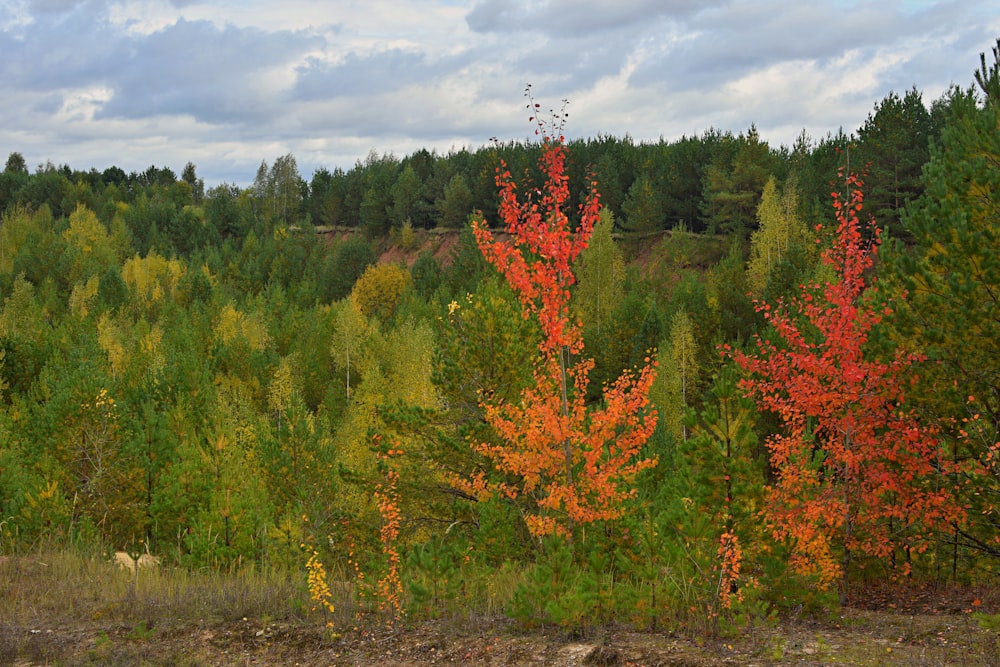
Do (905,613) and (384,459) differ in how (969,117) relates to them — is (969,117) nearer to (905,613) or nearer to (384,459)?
(905,613)

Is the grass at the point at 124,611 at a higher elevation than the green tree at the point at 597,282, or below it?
below

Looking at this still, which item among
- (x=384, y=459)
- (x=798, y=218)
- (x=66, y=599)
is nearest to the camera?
(x=66, y=599)

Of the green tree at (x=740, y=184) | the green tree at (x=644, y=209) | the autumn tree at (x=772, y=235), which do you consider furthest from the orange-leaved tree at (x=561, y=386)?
the green tree at (x=644, y=209)

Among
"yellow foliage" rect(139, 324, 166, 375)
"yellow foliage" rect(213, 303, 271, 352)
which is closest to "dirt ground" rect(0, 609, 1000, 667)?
"yellow foliage" rect(139, 324, 166, 375)

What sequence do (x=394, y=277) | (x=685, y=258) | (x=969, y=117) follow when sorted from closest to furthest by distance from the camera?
1. (x=969, y=117)
2. (x=685, y=258)
3. (x=394, y=277)

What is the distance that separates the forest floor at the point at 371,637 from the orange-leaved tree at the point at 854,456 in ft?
4.14

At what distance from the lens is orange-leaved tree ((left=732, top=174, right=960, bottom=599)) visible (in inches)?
490

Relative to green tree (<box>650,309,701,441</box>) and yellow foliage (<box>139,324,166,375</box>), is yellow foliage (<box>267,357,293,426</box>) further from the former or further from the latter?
green tree (<box>650,309,701,441</box>)

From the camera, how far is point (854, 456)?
506 inches

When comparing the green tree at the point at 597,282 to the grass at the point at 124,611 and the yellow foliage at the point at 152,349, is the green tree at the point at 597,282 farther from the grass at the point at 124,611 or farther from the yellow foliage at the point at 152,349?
the grass at the point at 124,611

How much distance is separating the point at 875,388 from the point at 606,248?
46.6 metres

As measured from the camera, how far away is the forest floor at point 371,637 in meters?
9.07

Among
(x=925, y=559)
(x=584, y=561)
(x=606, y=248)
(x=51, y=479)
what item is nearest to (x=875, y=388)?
(x=925, y=559)

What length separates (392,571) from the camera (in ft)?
34.9
